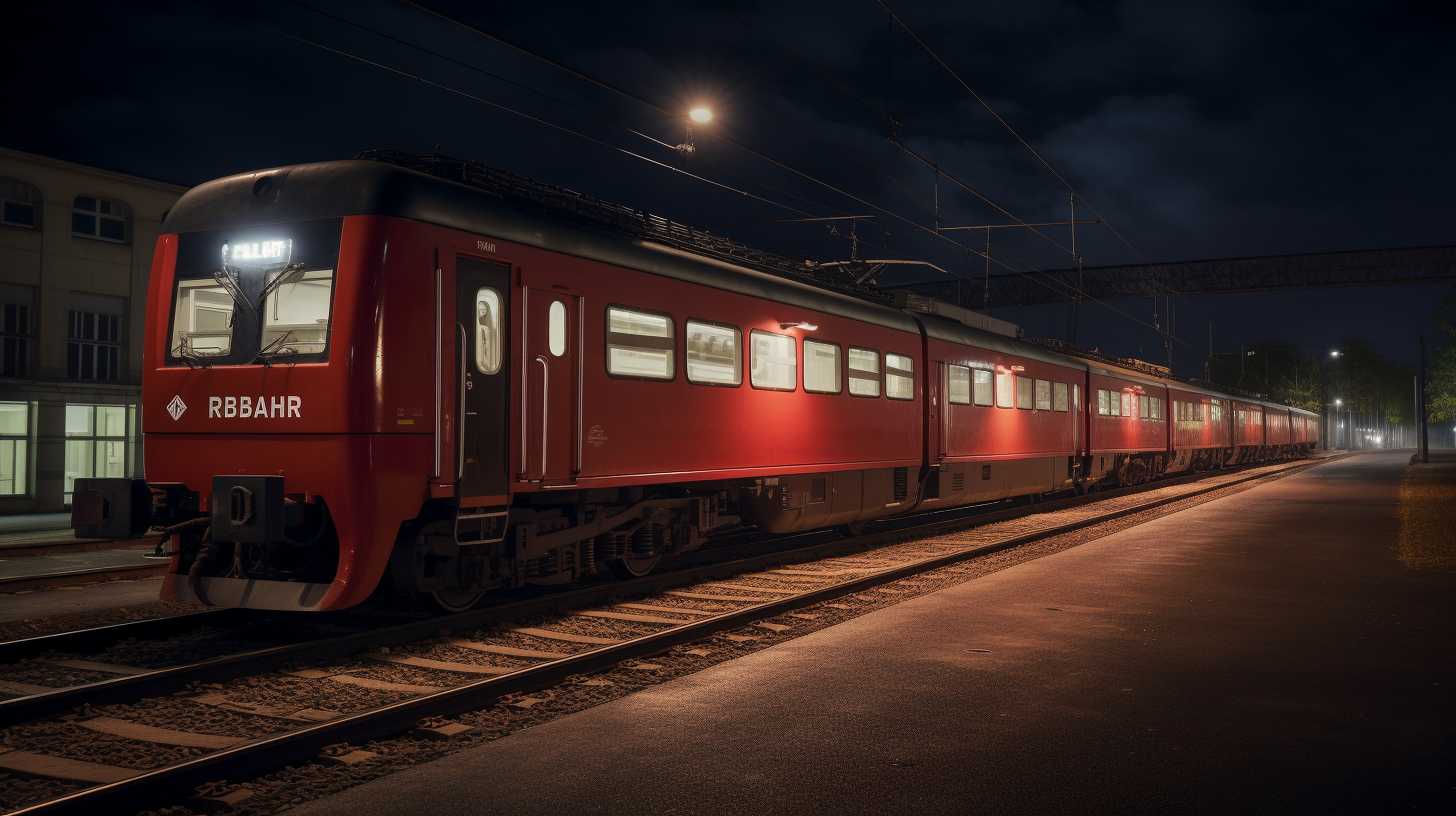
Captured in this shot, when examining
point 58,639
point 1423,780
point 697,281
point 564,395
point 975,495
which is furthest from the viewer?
point 975,495

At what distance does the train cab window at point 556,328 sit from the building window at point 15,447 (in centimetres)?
1836

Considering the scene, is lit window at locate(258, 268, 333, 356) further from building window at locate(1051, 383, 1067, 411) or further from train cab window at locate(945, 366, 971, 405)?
building window at locate(1051, 383, 1067, 411)

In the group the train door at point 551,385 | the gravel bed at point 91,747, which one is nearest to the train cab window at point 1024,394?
the train door at point 551,385

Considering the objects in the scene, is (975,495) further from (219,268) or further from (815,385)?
(219,268)

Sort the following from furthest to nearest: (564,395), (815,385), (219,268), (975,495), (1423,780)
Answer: (975,495), (815,385), (564,395), (219,268), (1423,780)

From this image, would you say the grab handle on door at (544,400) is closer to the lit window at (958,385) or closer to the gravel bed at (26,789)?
the gravel bed at (26,789)

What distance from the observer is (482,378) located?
8539mm

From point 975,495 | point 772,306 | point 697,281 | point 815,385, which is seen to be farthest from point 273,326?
point 975,495

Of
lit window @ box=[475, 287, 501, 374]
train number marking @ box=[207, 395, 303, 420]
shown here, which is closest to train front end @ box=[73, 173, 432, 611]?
train number marking @ box=[207, 395, 303, 420]

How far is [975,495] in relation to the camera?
745 inches

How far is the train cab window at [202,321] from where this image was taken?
8.44 m

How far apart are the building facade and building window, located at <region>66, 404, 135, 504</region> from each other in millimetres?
22

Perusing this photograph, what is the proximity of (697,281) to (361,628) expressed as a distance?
4.74 meters

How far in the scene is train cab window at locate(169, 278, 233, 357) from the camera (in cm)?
844
